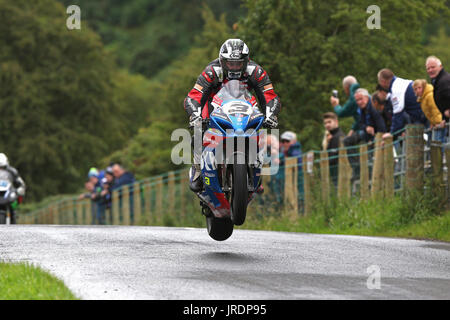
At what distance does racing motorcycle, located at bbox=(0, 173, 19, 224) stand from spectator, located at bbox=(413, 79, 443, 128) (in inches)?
430

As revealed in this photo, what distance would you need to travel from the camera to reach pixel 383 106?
1805 centimetres

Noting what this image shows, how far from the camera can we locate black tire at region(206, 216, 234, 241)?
38.9 ft

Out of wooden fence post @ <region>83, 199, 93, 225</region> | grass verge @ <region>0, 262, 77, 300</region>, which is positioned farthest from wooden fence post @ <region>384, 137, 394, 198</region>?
wooden fence post @ <region>83, 199, 93, 225</region>

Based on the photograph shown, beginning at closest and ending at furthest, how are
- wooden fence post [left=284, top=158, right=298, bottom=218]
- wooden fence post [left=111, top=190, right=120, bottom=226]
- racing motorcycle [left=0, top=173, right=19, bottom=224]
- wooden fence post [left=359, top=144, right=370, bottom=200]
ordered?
1. wooden fence post [left=359, top=144, right=370, bottom=200]
2. wooden fence post [left=284, top=158, right=298, bottom=218]
3. racing motorcycle [left=0, top=173, right=19, bottom=224]
4. wooden fence post [left=111, top=190, right=120, bottom=226]

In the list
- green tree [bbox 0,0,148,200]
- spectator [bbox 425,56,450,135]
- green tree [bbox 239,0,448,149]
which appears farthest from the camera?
green tree [bbox 0,0,148,200]

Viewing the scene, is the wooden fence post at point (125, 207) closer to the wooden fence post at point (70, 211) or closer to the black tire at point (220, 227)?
the wooden fence post at point (70, 211)

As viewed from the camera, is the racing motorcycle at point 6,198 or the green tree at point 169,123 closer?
the racing motorcycle at point 6,198

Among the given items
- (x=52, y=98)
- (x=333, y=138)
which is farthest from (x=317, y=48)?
(x=52, y=98)

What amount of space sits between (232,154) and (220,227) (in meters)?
1.54

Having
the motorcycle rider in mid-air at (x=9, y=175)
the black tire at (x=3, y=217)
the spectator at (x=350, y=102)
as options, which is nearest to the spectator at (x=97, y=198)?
the motorcycle rider in mid-air at (x=9, y=175)

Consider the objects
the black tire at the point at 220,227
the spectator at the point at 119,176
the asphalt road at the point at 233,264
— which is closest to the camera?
the asphalt road at the point at 233,264

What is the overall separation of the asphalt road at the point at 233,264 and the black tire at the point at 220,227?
19cm

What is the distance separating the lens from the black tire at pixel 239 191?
10445 millimetres

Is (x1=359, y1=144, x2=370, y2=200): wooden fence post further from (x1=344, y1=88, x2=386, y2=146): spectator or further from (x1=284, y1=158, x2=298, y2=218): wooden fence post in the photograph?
(x1=284, y1=158, x2=298, y2=218): wooden fence post
